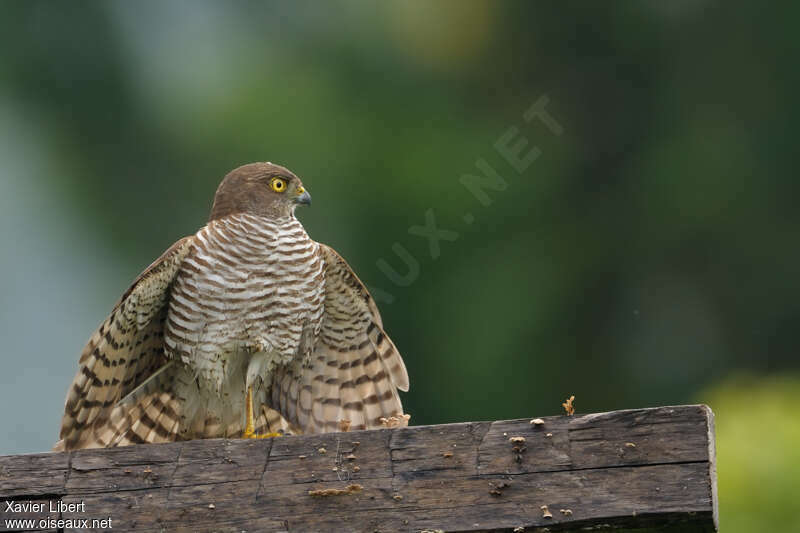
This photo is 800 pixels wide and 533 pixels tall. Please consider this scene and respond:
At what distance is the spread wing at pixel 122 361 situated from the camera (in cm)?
371

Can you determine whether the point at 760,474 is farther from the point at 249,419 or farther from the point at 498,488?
the point at 498,488

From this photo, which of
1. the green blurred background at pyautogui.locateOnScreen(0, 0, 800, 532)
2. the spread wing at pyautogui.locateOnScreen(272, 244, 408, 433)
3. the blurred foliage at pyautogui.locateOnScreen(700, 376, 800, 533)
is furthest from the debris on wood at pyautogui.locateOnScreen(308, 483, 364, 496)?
the green blurred background at pyautogui.locateOnScreen(0, 0, 800, 532)

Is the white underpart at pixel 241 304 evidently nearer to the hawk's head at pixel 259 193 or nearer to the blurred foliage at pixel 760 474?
the hawk's head at pixel 259 193

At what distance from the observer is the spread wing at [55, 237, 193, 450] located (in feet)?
12.2

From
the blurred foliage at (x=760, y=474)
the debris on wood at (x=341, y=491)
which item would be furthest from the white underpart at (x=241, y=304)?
the blurred foliage at (x=760, y=474)

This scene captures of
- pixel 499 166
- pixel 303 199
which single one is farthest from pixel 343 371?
pixel 499 166

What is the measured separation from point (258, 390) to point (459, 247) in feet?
19.5

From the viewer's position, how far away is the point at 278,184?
4.43 metres

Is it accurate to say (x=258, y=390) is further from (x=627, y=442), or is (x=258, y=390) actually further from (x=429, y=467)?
(x=627, y=442)

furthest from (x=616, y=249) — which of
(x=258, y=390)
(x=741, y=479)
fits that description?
(x=258, y=390)

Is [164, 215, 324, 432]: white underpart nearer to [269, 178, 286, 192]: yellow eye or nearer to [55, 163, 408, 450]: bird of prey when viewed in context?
[55, 163, 408, 450]: bird of prey

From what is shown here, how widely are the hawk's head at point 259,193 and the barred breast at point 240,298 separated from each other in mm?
138

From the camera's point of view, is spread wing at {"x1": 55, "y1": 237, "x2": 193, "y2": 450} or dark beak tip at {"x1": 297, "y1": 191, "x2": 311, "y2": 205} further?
dark beak tip at {"x1": 297, "y1": 191, "x2": 311, "y2": 205}

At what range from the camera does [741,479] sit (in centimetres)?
512
